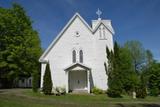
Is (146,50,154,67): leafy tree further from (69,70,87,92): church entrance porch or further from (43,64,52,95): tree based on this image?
(43,64,52,95): tree

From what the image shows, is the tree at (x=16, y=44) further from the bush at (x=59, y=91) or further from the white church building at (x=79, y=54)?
the bush at (x=59, y=91)

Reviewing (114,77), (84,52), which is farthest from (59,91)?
(114,77)

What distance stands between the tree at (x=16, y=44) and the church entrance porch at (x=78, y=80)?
12.4 m

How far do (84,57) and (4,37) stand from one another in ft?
53.2

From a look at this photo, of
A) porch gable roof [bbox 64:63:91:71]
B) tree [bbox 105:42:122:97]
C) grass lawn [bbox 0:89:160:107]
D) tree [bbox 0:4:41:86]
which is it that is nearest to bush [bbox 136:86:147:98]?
tree [bbox 105:42:122:97]

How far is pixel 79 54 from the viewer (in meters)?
29.8

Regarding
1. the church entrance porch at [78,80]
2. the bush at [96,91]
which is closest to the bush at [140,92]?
the bush at [96,91]

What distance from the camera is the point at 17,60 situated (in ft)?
127

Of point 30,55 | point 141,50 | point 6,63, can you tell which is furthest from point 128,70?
point 6,63

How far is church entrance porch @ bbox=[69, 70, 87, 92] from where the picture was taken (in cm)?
2958

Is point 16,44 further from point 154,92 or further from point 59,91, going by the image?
point 154,92

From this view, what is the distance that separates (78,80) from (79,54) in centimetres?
346

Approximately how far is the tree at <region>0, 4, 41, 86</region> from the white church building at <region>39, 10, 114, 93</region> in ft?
33.8

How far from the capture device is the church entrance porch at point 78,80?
29.6m
